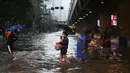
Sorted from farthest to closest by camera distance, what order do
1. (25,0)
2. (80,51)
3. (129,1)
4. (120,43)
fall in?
(25,0) → (129,1) → (120,43) → (80,51)

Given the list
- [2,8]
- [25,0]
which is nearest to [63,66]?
[2,8]

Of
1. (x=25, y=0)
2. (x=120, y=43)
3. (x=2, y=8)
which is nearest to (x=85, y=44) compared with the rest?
(x=120, y=43)

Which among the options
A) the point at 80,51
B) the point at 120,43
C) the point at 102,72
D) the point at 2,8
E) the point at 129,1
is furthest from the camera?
the point at 2,8

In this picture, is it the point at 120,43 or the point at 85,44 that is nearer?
the point at 85,44

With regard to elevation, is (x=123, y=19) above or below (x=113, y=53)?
above

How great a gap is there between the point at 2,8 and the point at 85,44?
4544cm

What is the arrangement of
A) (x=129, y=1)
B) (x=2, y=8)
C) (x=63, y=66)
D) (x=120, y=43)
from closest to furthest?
(x=63, y=66), (x=120, y=43), (x=129, y=1), (x=2, y=8)

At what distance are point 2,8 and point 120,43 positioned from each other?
130 ft

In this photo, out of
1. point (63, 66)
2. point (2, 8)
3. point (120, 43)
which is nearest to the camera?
point (63, 66)

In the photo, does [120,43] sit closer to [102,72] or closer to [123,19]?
[102,72]

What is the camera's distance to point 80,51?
617 inches

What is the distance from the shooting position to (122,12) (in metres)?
33.4

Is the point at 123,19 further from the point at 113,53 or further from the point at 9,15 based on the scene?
the point at 9,15

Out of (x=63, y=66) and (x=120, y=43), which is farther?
(x=120, y=43)
